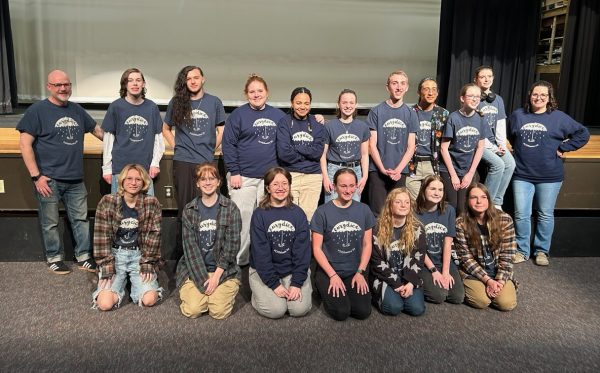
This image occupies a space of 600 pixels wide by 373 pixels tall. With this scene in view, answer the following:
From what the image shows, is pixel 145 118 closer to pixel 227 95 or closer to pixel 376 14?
pixel 227 95

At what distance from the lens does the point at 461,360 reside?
6.90 feet

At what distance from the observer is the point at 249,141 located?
291 centimetres

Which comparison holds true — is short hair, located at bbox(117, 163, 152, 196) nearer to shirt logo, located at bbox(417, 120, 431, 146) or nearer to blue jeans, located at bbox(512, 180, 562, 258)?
shirt logo, located at bbox(417, 120, 431, 146)

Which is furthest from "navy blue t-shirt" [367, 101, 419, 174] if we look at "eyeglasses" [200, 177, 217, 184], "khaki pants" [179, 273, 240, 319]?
"khaki pants" [179, 273, 240, 319]

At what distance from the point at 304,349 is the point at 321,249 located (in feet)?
1.92

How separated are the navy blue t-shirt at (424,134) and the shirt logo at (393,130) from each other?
0.50 ft

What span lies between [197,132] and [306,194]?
0.77 metres

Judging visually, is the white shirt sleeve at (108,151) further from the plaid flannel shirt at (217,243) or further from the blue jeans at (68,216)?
the plaid flannel shirt at (217,243)

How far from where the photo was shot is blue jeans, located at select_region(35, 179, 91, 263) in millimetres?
2941

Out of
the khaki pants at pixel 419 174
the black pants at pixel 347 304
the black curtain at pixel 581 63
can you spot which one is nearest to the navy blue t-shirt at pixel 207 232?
the black pants at pixel 347 304

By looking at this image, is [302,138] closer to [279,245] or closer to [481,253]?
[279,245]

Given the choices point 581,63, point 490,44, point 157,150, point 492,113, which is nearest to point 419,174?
point 492,113

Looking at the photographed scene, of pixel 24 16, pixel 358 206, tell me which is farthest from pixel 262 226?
pixel 24 16

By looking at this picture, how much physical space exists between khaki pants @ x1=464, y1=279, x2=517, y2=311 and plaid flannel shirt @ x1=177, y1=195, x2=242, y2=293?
1310mm
